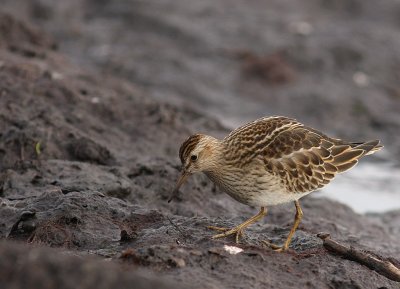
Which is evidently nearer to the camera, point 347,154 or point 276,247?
point 276,247

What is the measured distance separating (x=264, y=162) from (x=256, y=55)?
10.1 meters

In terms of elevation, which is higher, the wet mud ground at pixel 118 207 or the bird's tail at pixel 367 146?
the bird's tail at pixel 367 146

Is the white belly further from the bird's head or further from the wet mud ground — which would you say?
the wet mud ground

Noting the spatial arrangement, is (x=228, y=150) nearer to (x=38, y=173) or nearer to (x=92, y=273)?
(x=38, y=173)

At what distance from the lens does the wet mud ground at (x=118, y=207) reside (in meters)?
6.22

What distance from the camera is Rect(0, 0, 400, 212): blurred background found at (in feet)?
52.4

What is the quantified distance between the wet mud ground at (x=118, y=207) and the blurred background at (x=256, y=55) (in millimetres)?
775

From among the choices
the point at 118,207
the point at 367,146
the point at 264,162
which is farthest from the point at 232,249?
the point at 367,146

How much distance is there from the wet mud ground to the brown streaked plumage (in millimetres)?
401

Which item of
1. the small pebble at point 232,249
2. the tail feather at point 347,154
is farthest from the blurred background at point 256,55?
the small pebble at point 232,249

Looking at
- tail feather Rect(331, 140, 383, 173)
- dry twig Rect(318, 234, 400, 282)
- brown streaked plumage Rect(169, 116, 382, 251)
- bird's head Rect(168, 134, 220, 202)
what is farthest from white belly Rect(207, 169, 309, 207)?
tail feather Rect(331, 140, 383, 173)

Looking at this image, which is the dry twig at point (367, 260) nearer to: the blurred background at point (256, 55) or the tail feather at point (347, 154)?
the tail feather at point (347, 154)

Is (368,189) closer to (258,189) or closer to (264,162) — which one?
(264,162)

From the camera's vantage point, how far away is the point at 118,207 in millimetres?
8016
